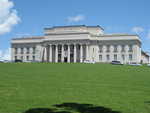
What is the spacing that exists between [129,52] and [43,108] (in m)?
102

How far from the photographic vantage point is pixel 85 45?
116250 mm

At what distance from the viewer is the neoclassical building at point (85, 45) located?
112562 millimetres

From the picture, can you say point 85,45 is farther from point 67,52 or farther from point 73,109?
point 73,109

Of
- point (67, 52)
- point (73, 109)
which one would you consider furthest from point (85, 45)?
point (73, 109)

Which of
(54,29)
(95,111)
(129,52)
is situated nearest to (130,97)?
(95,111)

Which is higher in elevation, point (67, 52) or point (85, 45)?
point (85, 45)

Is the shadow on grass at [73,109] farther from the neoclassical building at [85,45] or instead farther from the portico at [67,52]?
the portico at [67,52]

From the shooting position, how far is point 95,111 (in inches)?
487

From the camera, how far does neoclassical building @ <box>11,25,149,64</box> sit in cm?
11256

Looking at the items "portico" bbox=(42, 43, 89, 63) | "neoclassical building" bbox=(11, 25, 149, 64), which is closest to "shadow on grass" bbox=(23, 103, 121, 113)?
"neoclassical building" bbox=(11, 25, 149, 64)

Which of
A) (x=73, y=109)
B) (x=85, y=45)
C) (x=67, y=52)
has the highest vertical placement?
(x=85, y=45)

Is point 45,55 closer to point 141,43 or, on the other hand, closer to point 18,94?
point 141,43

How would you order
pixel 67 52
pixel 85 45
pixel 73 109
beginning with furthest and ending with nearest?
pixel 67 52 → pixel 85 45 → pixel 73 109

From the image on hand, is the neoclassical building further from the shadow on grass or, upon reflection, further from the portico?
the shadow on grass
